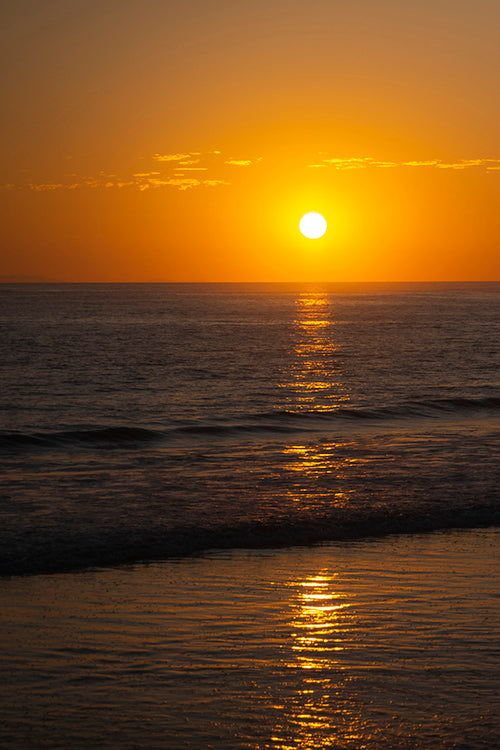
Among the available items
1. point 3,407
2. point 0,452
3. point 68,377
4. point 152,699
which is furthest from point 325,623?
point 68,377


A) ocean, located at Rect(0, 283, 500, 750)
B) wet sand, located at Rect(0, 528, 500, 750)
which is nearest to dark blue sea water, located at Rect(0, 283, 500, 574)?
ocean, located at Rect(0, 283, 500, 750)

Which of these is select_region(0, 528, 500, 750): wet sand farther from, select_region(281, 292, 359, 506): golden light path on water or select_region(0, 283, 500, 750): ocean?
select_region(281, 292, 359, 506): golden light path on water

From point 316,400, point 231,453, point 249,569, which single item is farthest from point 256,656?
point 316,400

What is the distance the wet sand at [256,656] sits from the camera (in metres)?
6.11

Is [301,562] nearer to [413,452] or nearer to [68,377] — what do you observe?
[413,452]

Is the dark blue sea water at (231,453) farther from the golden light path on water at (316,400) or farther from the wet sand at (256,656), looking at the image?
the wet sand at (256,656)

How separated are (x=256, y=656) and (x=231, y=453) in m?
13.7

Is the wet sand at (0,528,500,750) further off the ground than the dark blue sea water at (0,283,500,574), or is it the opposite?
the wet sand at (0,528,500,750)

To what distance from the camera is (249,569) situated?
10570 mm

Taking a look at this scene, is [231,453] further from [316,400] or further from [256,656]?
[256,656]

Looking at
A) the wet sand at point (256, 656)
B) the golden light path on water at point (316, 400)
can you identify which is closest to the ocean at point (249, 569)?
the wet sand at point (256, 656)

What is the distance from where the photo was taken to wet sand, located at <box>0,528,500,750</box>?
6.11 metres

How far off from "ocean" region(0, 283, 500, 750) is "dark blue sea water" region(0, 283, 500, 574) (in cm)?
8

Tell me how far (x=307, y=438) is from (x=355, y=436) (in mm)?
1474
